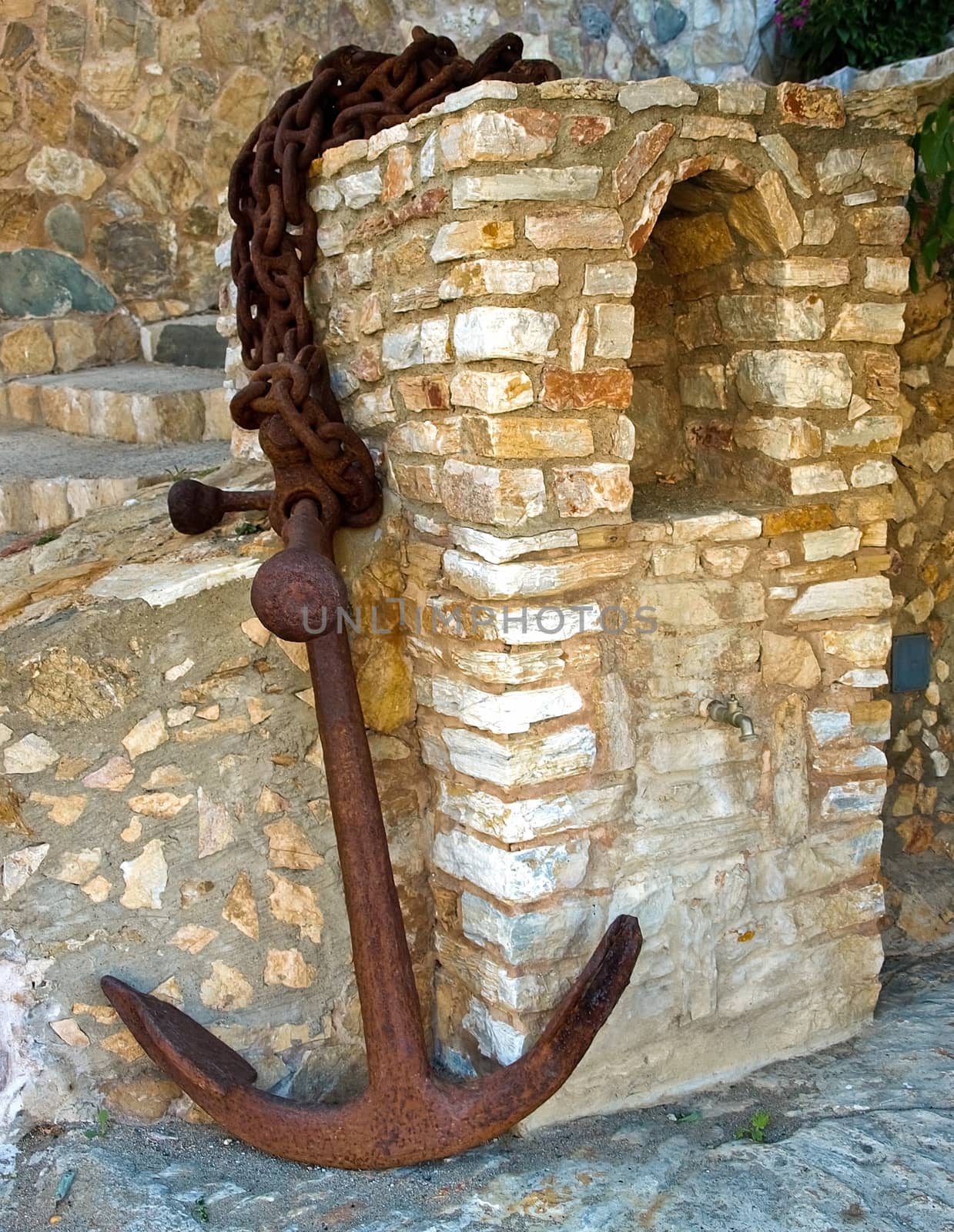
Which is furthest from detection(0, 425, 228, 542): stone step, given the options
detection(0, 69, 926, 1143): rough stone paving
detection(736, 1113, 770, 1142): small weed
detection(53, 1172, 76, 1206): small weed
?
detection(736, 1113, 770, 1142): small weed

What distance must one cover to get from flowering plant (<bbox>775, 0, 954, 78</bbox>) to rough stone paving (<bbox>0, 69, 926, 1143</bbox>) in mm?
2949

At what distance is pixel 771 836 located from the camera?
109 inches

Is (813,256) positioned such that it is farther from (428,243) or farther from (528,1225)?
(528,1225)

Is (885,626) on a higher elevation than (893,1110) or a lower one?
higher

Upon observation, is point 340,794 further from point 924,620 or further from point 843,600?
point 924,620

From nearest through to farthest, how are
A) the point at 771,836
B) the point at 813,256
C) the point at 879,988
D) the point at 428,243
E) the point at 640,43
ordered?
the point at 428,243 → the point at 813,256 → the point at 771,836 → the point at 879,988 → the point at 640,43

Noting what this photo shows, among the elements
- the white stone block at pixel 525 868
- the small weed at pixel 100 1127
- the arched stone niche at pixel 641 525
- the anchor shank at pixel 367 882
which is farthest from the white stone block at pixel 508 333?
the small weed at pixel 100 1127

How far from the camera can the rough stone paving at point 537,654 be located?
7.76 ft

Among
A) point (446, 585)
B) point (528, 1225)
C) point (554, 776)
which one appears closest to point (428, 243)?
point (446, 585)

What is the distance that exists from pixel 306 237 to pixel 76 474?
4.53 ft

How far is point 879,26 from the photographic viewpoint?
5062 millimetres

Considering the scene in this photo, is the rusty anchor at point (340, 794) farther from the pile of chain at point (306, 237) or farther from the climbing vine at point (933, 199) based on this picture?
the climbing vine at point (933, 199)

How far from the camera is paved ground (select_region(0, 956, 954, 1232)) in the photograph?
7.25ft

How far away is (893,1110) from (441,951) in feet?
3.40
